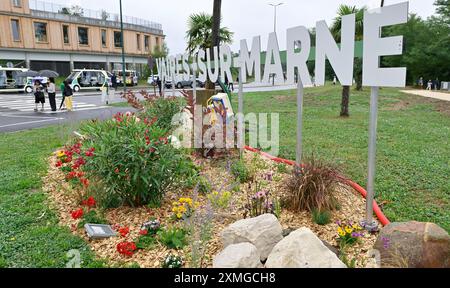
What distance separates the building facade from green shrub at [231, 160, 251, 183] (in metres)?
39.8

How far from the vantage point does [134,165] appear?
393cm

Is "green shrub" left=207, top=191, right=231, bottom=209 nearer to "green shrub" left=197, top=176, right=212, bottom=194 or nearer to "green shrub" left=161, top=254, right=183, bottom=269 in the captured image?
"green shrub" left=197, top=176, right=212, bottom=194

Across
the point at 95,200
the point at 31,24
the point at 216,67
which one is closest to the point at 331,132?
the point at 216,67

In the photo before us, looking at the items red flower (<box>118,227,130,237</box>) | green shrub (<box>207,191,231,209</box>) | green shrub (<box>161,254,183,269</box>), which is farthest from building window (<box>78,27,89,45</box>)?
green shrub (<box>161,254,183,269</box>)

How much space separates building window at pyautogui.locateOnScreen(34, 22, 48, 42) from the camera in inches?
1570

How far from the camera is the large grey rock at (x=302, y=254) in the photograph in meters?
2.62

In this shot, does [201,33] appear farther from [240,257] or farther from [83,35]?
[83,35]

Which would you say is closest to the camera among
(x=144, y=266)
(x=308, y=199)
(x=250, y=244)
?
(x=250, y=244)

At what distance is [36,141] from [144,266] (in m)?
6.99

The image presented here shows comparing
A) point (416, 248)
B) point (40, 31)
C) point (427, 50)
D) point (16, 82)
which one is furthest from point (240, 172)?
point (40, 31)

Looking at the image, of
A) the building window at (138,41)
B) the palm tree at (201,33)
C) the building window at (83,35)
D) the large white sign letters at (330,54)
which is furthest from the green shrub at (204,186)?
the building window at (138,41)

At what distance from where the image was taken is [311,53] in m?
4.29
